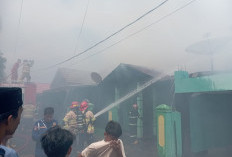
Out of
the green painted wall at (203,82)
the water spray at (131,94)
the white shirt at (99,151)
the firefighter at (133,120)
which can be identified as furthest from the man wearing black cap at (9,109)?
the firefighter at (133,120)

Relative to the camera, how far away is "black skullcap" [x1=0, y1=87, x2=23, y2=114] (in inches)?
54.2

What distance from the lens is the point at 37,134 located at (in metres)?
4.68

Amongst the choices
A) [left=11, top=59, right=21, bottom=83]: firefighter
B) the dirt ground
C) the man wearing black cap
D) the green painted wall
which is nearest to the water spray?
the dirt ground

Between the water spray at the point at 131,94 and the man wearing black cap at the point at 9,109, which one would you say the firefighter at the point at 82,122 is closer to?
the water spray at the point at 131,94

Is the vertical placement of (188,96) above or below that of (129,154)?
above

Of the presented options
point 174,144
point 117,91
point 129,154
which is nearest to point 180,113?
point 174,144

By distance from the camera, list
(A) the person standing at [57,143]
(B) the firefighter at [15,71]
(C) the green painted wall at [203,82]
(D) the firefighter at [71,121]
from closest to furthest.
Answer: (A) the person standing at [57,143] < (C) the green painted wall at [203,82] < (D) the firefighter at [71,121] < (B) the firefighter at [15,71]

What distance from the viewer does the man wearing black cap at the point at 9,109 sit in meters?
1.39

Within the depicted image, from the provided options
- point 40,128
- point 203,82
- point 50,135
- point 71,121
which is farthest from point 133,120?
point 50,135

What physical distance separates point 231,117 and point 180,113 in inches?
155

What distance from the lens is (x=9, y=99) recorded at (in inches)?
56.2

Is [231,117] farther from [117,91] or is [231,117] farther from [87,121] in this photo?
[87,121]

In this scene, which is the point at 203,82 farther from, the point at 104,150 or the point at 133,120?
the point at 133,120

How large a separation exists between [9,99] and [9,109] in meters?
0.08
